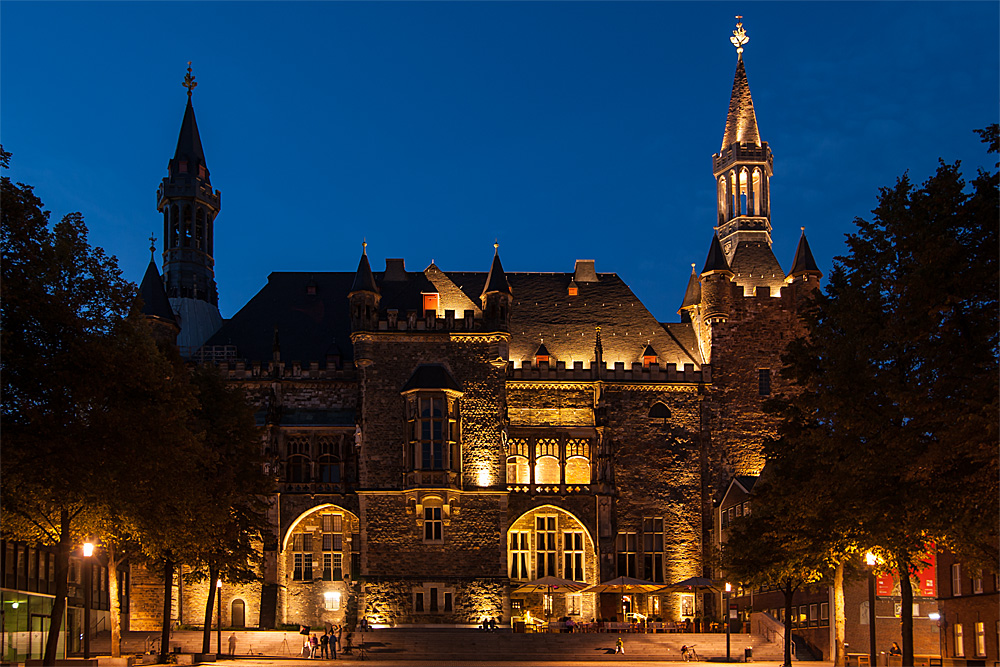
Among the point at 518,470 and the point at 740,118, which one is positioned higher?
the point at 740,118

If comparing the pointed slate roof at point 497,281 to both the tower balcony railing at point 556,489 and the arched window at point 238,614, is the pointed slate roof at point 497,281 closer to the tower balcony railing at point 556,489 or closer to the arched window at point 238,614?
the tower balcony railing at point 556,489

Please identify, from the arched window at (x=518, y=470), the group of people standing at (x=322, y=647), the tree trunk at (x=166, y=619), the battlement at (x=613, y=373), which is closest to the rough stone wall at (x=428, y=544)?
the arched window at (x=518, y=470)

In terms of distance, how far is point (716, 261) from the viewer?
69.4 meters

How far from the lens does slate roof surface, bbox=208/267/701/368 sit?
6862 centimetres

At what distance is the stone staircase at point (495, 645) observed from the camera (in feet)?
174

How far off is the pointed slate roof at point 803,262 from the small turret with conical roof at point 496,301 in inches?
665

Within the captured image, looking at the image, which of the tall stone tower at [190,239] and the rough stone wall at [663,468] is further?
the tall stone tower at [190,239]

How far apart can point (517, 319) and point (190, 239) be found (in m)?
21.3

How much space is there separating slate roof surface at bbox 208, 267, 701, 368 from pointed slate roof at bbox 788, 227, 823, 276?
277 inches

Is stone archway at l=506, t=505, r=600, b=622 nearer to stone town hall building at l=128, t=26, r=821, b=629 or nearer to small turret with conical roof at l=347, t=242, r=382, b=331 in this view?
stone town hall building at l=128, t=26, r=821, b=629

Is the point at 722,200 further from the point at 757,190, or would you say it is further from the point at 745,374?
the point at 745,374

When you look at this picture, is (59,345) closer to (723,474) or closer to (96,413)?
(96,413)

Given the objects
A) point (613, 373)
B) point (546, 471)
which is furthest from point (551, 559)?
point (613, 373)

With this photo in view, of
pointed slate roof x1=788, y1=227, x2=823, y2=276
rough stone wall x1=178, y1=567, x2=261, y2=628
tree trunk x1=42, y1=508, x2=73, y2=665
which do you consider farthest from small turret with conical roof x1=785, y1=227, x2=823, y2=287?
tree trunk x1=42, y1=508, x2=73, y2=665
